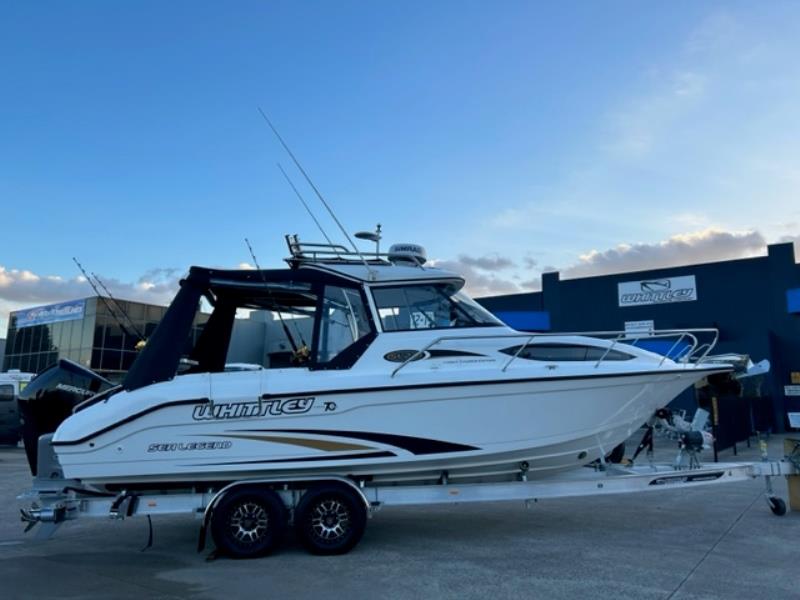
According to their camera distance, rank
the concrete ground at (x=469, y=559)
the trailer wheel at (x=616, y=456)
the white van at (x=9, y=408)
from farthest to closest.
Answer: the white van at (x=9, y=408)
the trailer wheel at (x=616, y=456)
the concrete ground at (x=469, y=559)

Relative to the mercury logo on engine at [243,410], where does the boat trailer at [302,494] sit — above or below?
below

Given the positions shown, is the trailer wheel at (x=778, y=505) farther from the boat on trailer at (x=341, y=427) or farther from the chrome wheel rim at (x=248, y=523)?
the chrome wheel rim at (x=248, y=523)

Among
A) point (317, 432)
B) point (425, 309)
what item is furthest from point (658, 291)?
point (317, 432)

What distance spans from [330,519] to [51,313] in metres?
29.2

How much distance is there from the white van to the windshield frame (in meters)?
14.5

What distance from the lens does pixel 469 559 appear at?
18.6 feet

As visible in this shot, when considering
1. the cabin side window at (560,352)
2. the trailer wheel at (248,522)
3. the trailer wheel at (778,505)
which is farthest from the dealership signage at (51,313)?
the trailer wheel at (778,505)

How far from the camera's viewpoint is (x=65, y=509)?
5.87 metres

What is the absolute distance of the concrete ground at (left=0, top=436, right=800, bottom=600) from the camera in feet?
15.8

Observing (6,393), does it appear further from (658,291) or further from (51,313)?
(658,291)

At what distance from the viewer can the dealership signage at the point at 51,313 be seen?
28812mm

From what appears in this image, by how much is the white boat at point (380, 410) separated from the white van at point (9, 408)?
43.3 ft

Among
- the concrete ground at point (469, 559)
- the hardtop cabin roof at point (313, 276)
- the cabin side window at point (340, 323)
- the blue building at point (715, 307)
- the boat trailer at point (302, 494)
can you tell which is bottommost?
the concrete ground at point (469, 559)

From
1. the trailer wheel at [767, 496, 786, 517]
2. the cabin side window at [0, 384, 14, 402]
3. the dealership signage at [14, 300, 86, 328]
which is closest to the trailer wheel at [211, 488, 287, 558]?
the trailer wheel at [767, 496, 786, 517]
